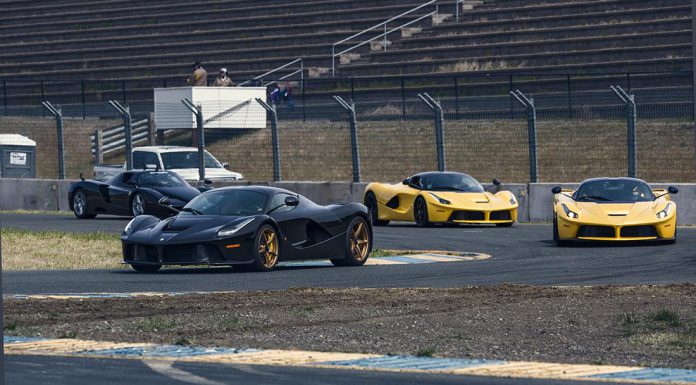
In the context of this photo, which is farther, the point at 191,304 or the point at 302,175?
the point at 302,175

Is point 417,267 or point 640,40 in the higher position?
point 640,40

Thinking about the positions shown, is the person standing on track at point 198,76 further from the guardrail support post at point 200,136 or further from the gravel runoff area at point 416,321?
the gravel runoff area at point 416,321

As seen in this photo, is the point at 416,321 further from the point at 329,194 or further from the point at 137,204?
the point at 329,194

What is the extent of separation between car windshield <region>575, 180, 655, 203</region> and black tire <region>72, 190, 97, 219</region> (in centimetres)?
1078

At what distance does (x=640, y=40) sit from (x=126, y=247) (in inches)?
911

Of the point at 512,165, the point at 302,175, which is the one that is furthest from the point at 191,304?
the point at 302,175

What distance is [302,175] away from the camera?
99.6 feet

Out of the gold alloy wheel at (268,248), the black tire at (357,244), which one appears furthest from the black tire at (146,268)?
the black tire at (357,244)

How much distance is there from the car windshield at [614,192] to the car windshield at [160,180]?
8526 mm

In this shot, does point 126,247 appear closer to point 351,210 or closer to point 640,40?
point 351,210

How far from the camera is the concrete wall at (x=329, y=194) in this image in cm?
2345

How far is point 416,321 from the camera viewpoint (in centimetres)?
991

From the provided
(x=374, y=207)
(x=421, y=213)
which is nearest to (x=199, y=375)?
(x=421, y=213)

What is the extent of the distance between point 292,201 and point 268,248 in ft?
2.58
